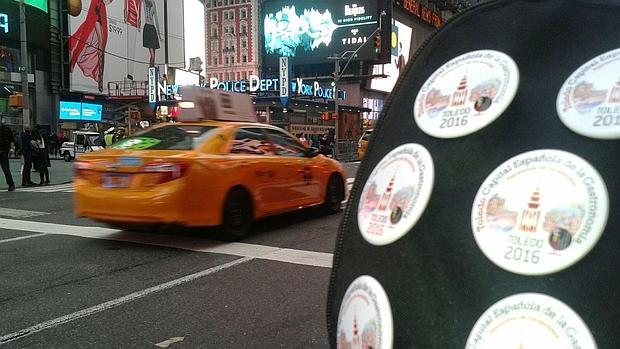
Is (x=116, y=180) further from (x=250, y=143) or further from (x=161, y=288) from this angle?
(x=161, y=288)

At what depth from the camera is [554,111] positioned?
1.24 metres

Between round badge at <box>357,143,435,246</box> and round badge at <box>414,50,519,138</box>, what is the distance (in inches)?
3.6

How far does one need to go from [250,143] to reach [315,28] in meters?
52.5

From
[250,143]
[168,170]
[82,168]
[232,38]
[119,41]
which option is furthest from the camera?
[232,38]

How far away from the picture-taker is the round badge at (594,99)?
117 centimetres

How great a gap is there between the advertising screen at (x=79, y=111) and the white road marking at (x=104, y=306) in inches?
1613

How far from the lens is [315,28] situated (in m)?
57.5

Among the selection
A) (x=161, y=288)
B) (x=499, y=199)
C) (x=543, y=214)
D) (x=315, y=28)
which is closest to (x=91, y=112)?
(x=315, y=28)

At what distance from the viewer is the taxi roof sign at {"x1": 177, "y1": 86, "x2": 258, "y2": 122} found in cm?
817

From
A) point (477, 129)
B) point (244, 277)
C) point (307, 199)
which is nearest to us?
point (477, 129)

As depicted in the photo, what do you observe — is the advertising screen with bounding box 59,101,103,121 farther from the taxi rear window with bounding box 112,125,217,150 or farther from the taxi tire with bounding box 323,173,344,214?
the taxi rear window with bounding box 112,125,217,150

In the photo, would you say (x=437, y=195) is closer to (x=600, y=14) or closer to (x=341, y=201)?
(x=600, y=14)

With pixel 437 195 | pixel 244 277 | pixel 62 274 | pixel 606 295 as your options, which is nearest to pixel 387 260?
pixel 437 195

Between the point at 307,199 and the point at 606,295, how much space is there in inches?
281
